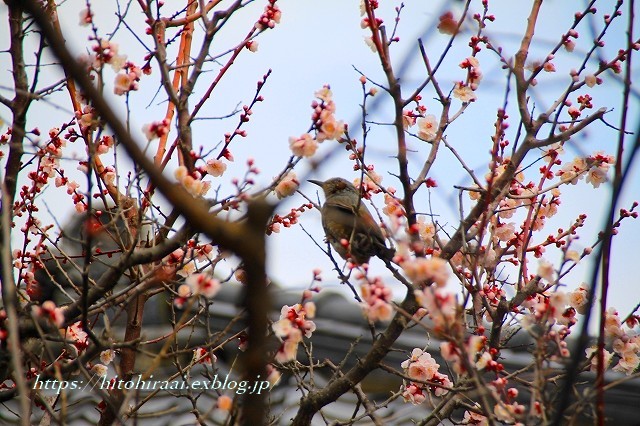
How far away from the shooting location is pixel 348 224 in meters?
4.76

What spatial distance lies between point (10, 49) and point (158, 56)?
0.66 metres

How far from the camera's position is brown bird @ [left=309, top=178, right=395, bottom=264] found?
419cm

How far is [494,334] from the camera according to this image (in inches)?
136

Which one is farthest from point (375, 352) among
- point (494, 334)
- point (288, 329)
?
point (494, 334)

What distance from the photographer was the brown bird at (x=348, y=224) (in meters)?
4.19

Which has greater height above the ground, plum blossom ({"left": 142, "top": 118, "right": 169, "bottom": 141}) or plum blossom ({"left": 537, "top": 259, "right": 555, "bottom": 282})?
plum blossom ({"left": 142, "top": 118, "right": 169, "bottom": 141})

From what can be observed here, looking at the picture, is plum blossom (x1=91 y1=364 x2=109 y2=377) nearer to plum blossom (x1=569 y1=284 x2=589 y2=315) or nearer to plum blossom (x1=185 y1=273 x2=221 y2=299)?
plum blossom (x1=185 y1=273 x2=221 y2=299)

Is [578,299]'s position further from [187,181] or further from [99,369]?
[99,369]

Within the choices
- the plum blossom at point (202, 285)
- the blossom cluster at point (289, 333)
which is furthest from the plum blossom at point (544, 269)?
the plum blossom at point (202, 285)

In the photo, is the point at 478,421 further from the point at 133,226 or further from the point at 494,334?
the point at 133,226

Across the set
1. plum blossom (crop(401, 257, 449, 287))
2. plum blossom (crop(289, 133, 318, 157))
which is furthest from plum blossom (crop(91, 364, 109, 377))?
plum blossom (crop(401, 257, 449, 287))

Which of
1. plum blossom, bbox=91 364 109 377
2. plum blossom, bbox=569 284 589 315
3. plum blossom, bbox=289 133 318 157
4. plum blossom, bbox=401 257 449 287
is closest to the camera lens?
plum blossom, bbox=401 257 449 287

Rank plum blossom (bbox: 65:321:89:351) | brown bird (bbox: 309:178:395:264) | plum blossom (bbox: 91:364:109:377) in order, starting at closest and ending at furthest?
plum blossom (bbox: 65:321:89:351)
plum blossom (bbox: 91:364:109:377)
brown bird (bbox: 309:178:395:264)

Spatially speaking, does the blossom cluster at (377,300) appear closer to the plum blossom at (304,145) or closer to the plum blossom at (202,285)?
the plum blossom at (202,285)
